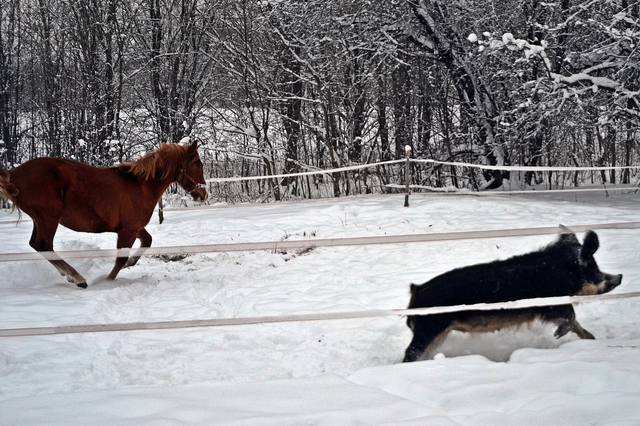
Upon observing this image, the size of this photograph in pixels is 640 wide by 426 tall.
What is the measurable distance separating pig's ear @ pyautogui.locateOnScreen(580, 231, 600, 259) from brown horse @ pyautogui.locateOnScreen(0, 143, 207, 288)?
4994 millimetres

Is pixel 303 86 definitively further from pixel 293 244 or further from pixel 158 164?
pixel 293 244

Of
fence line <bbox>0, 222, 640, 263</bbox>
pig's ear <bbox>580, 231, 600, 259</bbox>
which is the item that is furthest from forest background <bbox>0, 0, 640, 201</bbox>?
fence line <bbox>0, 222, 640, 263</bbox>

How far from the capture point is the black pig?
397 cm

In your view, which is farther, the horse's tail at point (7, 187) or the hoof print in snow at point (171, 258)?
the hoof print in snow at point (171, 258)

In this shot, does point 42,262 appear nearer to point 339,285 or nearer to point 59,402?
point 339,285

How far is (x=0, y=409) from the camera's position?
3037mm

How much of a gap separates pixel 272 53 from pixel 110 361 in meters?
14.5

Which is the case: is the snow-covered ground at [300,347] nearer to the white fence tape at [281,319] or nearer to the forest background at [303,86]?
the white fence tape at [281,319]

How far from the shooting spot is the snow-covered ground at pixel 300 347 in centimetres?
303

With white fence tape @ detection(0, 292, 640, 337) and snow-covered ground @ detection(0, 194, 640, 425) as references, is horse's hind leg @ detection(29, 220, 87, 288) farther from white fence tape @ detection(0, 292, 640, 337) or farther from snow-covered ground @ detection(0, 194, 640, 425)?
white fence tape @ detection(0, 292, 640, 337)

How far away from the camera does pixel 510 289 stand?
4.07 m

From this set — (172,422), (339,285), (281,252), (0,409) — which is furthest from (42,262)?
(172,422)

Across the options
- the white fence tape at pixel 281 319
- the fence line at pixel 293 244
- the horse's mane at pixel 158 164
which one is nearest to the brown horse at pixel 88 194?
the horse's mane at pixel 158 164

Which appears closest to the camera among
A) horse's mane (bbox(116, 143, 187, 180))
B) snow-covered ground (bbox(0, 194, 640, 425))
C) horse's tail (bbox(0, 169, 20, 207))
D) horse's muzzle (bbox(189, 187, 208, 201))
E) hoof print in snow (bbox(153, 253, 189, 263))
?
snow-covered ground (bbox(0, 194, 640, 425))
